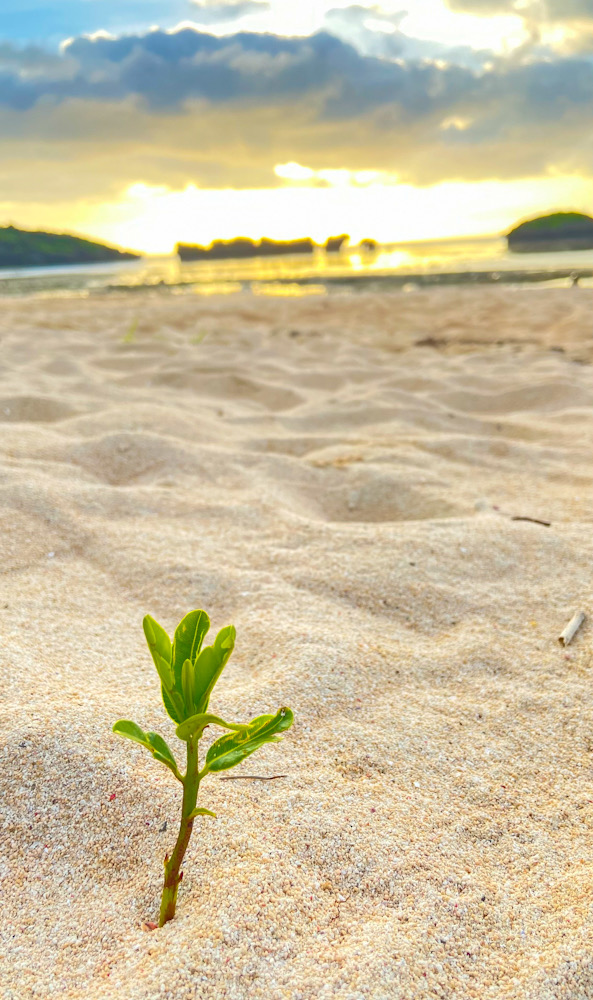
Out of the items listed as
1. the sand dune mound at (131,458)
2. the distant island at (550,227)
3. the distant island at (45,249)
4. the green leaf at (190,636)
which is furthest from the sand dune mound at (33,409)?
the distant island at (45,249)

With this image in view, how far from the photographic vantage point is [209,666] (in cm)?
62

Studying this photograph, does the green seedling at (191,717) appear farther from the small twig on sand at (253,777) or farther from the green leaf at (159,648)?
the small twig on sand at (253,777)

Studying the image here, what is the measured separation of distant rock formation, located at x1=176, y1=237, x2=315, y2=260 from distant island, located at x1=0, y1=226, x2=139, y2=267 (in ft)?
17.4

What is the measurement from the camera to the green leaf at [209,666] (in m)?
0.61

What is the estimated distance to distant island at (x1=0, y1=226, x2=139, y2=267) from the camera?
3719 cm

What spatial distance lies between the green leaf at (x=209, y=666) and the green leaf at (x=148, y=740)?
58 mm

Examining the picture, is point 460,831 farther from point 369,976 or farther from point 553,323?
point 553,323

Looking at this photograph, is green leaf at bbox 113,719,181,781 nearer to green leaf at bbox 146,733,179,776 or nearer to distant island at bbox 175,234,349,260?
green leaf at bbox 146,733,179,776

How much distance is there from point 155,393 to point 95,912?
2.65 meters

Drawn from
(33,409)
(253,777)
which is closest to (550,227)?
(33,409)

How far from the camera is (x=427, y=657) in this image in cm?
122

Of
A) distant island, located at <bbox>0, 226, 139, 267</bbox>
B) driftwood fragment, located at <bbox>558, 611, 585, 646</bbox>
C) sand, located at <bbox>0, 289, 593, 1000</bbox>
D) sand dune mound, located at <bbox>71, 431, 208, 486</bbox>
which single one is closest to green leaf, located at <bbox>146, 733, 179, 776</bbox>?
sand, located at <bbox>0, 289, 593, 1000</bbox>

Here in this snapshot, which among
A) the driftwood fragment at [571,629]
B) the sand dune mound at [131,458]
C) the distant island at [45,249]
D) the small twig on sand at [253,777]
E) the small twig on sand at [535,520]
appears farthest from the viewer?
the distant island at [45,249]

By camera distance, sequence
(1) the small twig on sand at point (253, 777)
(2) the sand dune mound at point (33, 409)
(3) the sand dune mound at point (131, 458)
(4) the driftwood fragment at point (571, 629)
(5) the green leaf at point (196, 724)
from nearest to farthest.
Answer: (5) the green leaf at point (196, 724) < (1) the small twig on sand at point (253, 777) < (4) the driftwood fragment at point (571, 629) < (3) the sand dune mound at point (131, 458) < (2) the sand dune mound at point (33, 409)
